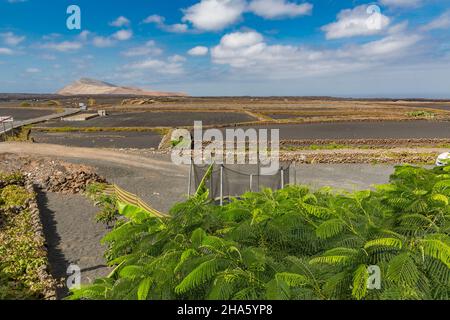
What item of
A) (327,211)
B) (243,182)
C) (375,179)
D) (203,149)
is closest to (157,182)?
(243,182)

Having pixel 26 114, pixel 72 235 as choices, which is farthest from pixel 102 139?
pixel 26 114

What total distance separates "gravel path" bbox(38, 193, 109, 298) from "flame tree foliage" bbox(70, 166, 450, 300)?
20.2 ft

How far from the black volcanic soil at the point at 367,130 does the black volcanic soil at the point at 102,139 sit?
1620cm

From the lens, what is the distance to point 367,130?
49250mm

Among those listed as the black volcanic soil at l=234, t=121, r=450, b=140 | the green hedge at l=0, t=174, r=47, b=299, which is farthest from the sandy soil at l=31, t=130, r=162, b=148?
the green hedge at l=0, t=174, r=47, b=299

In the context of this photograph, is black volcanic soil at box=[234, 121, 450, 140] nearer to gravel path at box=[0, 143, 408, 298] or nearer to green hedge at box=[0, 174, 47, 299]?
gravel path at box=[0, 143, 408, 298]

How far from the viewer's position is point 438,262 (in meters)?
2.98

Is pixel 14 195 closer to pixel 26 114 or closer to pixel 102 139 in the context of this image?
pixel 102 139

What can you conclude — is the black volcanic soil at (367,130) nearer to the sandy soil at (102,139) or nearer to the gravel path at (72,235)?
the sandy soil at (102,139)

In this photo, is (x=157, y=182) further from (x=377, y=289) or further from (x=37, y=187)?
(x=377, y=289)

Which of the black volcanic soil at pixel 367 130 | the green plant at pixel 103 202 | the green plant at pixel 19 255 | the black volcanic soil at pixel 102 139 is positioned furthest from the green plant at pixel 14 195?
the black volcanic soil at pixel 367 130

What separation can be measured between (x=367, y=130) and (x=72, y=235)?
146 ft

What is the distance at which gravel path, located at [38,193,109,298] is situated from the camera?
36.4 feet

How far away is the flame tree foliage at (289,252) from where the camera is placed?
2.96 metres
